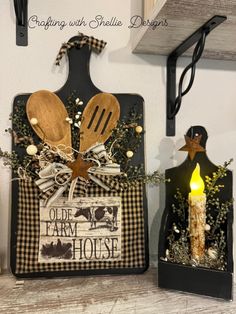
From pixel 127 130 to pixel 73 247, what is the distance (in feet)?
1.04

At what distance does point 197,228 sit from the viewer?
2.18ft

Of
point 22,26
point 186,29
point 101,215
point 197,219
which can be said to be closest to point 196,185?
point 197,219

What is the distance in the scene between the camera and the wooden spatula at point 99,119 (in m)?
0.74

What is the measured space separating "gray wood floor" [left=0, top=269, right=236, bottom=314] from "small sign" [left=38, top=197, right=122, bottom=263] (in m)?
0.06

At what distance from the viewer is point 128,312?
59 cm

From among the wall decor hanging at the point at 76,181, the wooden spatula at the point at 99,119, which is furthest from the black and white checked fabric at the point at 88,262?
the wooden spatula at the point at 99,119

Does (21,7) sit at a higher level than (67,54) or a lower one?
higher

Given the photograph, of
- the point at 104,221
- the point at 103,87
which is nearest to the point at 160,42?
the point at 103,87

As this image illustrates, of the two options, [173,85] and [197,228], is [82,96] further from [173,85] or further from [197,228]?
[197,228]

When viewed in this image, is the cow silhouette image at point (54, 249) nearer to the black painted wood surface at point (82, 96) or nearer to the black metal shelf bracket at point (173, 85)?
the black painted wood surface at point (82, 96)

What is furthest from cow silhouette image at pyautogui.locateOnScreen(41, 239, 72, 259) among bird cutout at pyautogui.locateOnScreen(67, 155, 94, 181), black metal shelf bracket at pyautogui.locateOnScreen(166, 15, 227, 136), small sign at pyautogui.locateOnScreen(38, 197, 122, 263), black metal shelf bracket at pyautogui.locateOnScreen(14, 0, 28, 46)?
black metal shelf bracket at pyautogui.locateOnScreen(14, 0, 28, 46)

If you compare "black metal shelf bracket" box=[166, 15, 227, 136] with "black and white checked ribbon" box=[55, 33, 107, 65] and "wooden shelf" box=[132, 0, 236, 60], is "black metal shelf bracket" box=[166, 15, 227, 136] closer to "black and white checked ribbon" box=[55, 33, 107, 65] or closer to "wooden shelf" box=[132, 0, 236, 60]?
"wooden shelf" box=[132, 0, 236, 60]

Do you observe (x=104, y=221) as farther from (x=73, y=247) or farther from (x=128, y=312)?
(x=128, y=312)

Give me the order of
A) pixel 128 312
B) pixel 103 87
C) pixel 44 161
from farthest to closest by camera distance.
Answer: pixel 103 87
pixel 44 161
pixel 128 312
